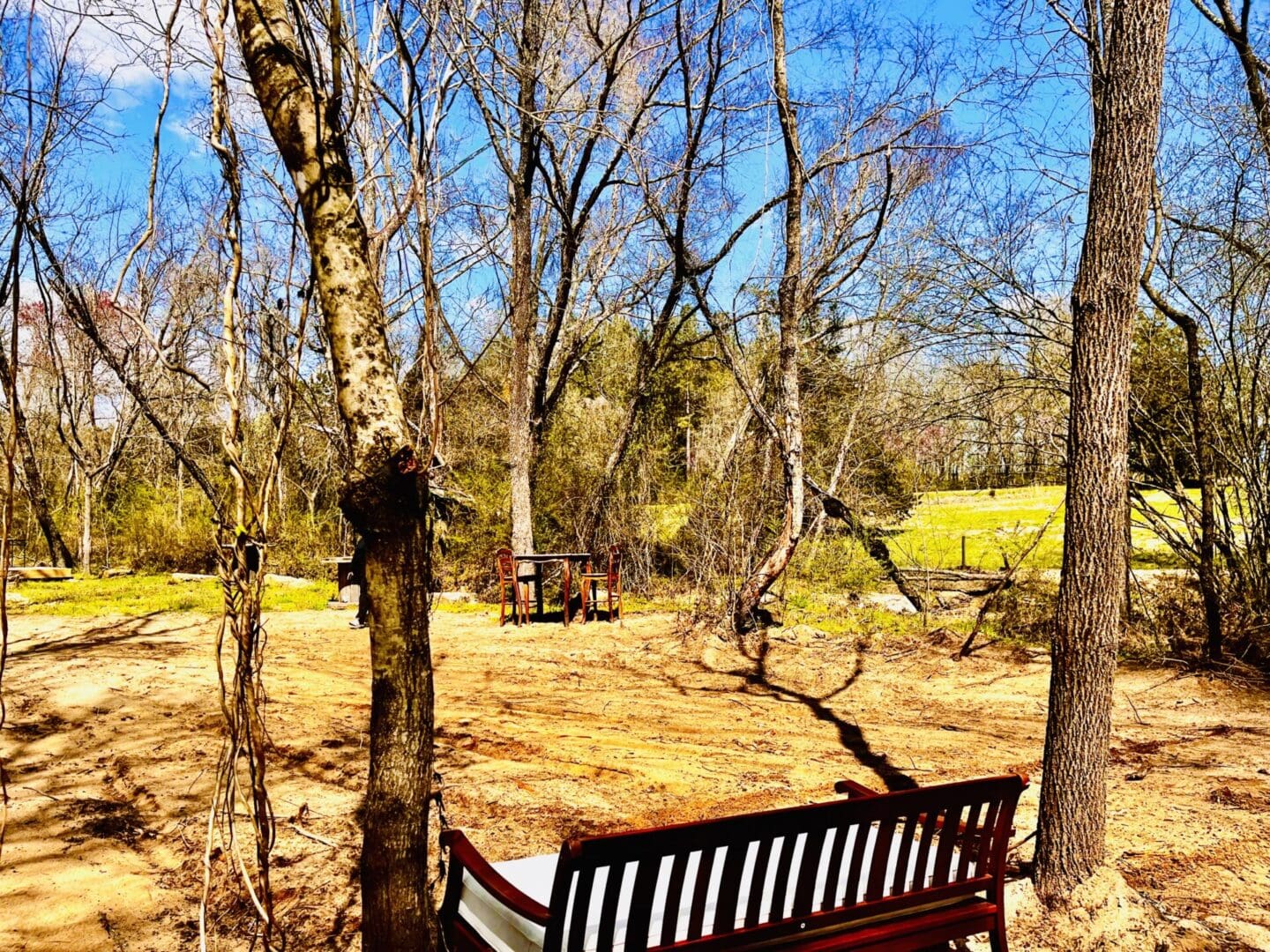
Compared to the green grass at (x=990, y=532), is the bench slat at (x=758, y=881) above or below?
below

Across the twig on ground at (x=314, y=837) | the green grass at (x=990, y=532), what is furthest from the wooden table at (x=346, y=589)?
the twig on ground at (x=314, y=837)

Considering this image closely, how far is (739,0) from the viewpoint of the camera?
1106 centimetres

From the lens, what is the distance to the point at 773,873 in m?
2.72

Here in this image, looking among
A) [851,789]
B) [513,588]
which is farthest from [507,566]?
[851,789]

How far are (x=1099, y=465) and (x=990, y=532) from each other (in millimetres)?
13081

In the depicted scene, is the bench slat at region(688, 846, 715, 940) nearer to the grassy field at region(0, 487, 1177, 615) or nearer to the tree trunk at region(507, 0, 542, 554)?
the grassy field at region(0, 487, 1177, 615)

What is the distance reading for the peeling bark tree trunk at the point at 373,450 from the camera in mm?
2139

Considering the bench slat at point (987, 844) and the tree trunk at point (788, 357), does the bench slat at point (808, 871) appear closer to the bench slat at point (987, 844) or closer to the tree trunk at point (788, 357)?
the bench slat at point (987, 844)

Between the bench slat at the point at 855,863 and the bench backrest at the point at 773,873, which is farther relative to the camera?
the bench slat at the point at 855,863

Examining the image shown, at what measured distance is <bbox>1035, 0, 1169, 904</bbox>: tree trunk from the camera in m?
3.53

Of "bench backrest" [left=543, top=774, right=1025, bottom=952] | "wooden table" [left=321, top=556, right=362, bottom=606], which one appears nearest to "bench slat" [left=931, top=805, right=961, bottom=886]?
"bench backrest" [left=543, top=774, right=1025, bottom=952]

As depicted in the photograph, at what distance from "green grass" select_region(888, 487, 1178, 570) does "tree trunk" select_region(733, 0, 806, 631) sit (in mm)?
1984

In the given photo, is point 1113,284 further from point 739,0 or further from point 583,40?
point 583,40

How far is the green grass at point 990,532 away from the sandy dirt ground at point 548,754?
2805 millimetres
